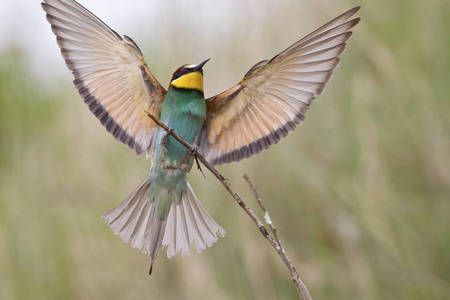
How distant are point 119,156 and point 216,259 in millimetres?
781

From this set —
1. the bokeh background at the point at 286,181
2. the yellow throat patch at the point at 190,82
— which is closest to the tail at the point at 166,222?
the yellow throat patch at the point at 190,82

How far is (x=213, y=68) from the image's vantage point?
327cm

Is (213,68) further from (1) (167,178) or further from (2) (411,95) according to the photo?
(1) (167,178)

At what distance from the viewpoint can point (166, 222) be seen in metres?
1.60

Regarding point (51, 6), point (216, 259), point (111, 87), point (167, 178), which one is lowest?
point (216, 259)

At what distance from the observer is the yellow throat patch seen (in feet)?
5.41

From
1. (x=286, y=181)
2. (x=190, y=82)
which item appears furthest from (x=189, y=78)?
(x=286, y=181)

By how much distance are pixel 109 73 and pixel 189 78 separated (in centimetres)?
19

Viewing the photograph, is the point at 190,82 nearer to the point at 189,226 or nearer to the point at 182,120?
the point at 182,120

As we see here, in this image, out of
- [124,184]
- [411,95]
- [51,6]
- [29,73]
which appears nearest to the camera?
[51,6]

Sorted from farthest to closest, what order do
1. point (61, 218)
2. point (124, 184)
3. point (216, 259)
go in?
1. point (61, 218)
2. point (124, 184)
3. point (216, 259)

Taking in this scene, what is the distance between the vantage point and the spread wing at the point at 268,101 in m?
1.44

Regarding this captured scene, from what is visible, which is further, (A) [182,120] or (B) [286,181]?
(B) [286,181]

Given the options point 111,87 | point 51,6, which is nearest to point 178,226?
point 111,87
